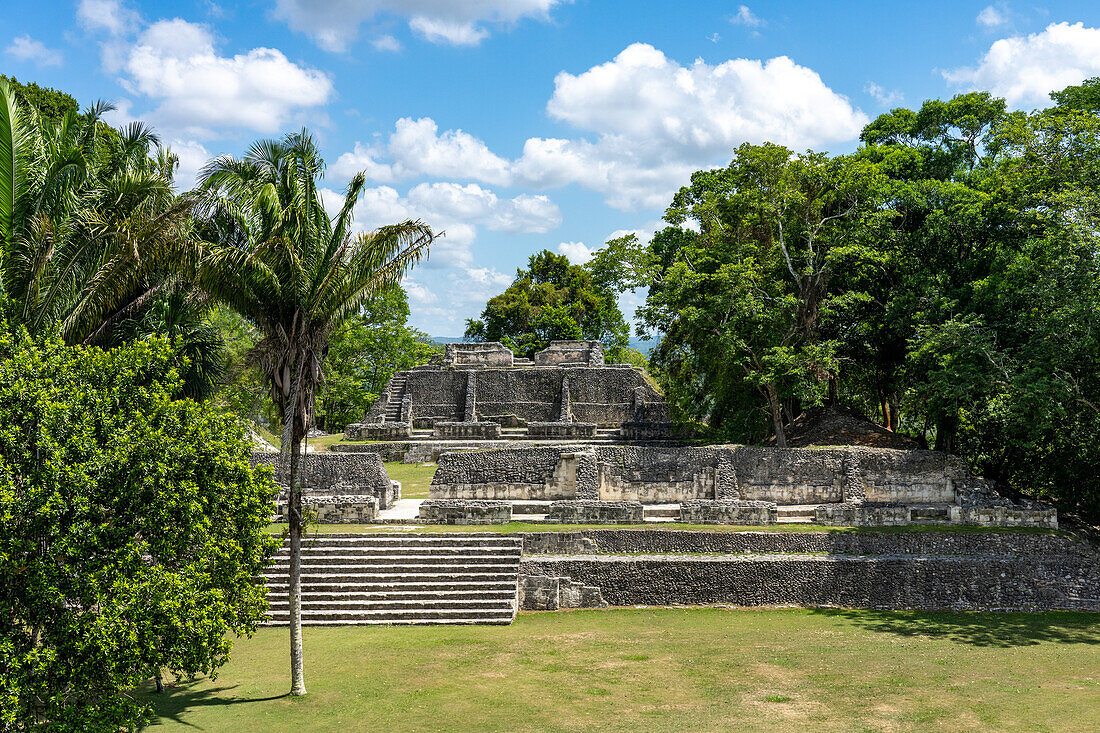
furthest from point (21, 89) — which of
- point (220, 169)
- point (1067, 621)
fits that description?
point (1067, 621)

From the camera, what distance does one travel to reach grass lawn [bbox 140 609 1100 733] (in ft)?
30.9

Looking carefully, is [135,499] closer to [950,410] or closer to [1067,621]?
[1067,621]

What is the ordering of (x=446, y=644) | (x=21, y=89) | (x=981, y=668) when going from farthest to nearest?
(x=21, y=89) < (x=446, y=644) < (x=981, y=668)

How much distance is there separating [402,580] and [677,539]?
5.62 m

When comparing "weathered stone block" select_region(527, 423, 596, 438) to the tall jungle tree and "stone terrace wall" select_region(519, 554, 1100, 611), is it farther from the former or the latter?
the tall jungle tree

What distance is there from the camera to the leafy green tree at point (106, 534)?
7.56 metres

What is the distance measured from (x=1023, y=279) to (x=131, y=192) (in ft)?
61.3

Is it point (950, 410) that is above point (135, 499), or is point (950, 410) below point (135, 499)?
above

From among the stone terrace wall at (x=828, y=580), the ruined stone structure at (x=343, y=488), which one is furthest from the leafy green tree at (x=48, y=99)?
the stone terrace wall at (x=828, y=580)

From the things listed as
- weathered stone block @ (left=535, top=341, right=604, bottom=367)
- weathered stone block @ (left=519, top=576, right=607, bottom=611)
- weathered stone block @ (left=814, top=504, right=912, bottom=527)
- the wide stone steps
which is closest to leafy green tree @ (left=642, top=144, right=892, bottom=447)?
the wide stone steps

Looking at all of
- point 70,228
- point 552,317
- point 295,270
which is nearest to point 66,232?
point 70,228

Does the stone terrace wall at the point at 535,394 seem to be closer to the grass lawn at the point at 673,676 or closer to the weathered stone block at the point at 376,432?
the weathered stone block at the point at 376,432

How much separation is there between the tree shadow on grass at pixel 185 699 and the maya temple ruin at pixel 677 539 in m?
3.57

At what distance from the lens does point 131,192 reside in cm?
1305
